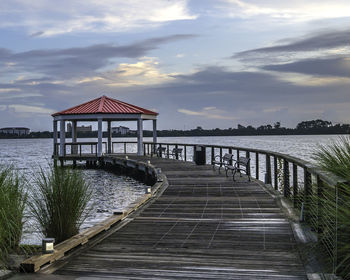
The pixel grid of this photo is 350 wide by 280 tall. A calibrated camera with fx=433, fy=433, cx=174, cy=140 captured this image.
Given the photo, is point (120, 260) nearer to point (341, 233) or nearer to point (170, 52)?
point (341, 233)

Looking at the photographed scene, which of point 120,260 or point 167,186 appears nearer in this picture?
point 120,260

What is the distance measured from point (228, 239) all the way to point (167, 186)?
5.49 meters

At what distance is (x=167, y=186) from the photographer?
34.9 feet

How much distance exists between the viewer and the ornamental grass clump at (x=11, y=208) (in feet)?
15.2

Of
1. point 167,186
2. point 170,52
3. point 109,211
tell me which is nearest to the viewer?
point 167,186

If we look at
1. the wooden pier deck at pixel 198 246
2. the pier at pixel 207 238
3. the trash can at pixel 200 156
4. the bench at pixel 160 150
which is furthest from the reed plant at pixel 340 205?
the bench at pixel 160 150

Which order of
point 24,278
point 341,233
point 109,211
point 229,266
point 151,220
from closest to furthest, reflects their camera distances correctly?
1. point 341,233
2. point 24,278
3. point 229,266
4. point 151,220
5. point 109,211

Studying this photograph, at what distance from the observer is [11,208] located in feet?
16.1

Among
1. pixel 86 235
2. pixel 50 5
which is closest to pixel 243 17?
pixel 50 5

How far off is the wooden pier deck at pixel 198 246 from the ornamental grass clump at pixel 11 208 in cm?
83

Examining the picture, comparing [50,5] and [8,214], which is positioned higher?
[50,5]

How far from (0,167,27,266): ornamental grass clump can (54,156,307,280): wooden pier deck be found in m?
0.83

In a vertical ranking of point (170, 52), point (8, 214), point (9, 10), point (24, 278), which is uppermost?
point (9, 10)

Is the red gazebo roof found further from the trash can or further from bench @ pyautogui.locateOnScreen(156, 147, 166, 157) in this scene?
the trash can
